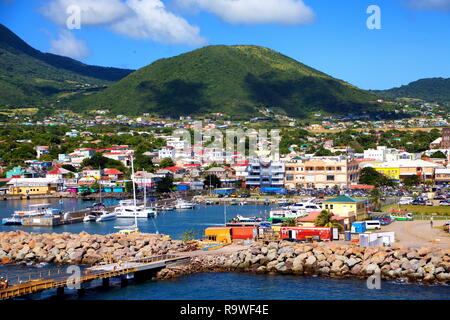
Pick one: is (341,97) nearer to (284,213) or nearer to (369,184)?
(369,184)

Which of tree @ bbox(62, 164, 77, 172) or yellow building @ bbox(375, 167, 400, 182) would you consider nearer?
yellow building @ bbox(375, 167, 400, 182)

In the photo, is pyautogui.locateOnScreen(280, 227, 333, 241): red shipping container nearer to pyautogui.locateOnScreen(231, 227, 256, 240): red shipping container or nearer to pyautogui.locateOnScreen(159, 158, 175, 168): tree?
pyautogui.locateOnScreen(231, 227, 256, 240): red shipping container

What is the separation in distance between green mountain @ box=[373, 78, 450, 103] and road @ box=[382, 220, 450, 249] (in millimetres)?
151782

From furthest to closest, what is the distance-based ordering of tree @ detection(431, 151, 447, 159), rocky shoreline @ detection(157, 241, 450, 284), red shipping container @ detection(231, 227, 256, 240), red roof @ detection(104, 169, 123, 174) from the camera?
tree @ detection(431, 151, 447, 159)
red roof @ detection(104, 169, 123, 174)
red shipping container @ detection(231, 227, 256, 240)
rocky shoreline @ detection(157, 241, 450, 284)

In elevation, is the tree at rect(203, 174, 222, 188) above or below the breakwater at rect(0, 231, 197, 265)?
above

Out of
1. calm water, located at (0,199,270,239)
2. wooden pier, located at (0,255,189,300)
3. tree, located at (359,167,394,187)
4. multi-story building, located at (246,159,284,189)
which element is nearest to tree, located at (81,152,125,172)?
multi-story building, located at (246,159,284,189)

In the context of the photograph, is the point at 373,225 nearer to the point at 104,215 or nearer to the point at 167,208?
the point at 104,215

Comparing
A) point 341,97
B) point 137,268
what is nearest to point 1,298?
point 137,268

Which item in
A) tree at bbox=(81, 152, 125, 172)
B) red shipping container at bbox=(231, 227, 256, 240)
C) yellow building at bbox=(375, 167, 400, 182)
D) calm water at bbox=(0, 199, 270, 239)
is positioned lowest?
calm water at bbox=(0, 199, 270, 239)

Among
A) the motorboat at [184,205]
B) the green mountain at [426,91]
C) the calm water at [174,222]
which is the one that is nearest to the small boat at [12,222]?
the calm water at [174,222]

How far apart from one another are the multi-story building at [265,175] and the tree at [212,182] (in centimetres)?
246

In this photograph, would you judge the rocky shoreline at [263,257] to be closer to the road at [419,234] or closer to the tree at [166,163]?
the road at [419,234]

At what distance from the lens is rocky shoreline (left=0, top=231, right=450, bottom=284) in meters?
15.5

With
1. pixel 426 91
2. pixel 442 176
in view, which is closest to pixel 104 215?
pixel 442 176
